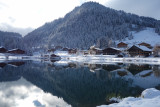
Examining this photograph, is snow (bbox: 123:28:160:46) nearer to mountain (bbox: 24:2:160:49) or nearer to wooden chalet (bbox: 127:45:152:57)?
mountain (bbox: 24:2:160:49)

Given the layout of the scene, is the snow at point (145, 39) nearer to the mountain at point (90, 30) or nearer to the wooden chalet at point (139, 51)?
the mountain at point (90, 30)

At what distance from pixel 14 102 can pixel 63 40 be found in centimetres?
12445

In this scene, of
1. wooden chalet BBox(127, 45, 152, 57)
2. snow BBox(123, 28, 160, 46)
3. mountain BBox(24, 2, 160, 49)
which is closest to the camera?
wooden chalet BBox(127, 45, 152, 57)

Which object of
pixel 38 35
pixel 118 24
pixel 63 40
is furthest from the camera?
pixel 38 35

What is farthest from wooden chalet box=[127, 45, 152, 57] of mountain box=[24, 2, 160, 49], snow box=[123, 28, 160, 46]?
Answer: mountain box=[24, 2, 160, 49]

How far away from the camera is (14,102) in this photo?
11.9 metres

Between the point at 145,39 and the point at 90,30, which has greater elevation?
the point at 90,30

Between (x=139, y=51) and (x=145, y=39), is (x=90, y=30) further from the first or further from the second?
(x=139, y=51)

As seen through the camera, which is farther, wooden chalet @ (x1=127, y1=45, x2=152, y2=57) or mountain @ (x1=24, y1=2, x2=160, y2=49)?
mountain @ (x1=24, y1=2, x2=160, y2=49)

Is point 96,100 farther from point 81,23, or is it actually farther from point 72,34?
point 81,23

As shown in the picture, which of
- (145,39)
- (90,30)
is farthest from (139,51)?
(90,30)

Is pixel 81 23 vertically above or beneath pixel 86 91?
above

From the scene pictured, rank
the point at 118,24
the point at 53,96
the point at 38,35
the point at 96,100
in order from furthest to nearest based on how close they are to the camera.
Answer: the point at 38,35 → the point at 118,24 → the point at 53,96 → the point at 96,100

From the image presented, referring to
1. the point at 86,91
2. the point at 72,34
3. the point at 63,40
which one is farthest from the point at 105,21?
the point at 86,91
